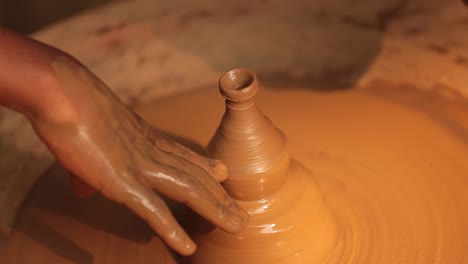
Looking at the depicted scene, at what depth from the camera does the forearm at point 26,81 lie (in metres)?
1.22

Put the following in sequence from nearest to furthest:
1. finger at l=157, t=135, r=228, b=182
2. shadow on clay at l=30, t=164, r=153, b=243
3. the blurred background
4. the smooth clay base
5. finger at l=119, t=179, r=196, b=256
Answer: finger at l=119, t=179, r=196, b=256 → finger at l=157, t=135, r=228, b=182 → the smooth clay base → shadow on clay at l=30, t=164, r=153, b=243 → the blurred background

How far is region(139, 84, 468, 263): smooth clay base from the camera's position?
1.52 meters

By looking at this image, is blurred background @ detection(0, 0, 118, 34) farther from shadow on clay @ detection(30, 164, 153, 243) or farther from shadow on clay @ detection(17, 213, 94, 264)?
shadow on clay @ detection(17, 213, 94, 264)

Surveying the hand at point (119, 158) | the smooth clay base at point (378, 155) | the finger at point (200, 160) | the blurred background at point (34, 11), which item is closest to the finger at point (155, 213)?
the hand at point (119, 158)

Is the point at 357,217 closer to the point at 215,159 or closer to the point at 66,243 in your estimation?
the point at 215,159

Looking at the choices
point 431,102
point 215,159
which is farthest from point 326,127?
point 215,159

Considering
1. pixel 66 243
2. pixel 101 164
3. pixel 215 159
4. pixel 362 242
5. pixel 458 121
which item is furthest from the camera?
pixel 458 121

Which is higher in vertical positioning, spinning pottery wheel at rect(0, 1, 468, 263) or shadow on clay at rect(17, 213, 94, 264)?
spinning pottery wheel at rect(0, 1, 468, 263)

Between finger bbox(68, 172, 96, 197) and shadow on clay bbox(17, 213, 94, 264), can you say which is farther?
shadow on clay bbox(17, 213, 94, 264)

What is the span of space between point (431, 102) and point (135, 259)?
3.21 feet

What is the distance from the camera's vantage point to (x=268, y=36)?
2.30m

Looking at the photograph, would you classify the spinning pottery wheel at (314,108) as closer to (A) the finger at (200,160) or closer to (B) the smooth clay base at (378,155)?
(B) the smooth clay base at (378,155)

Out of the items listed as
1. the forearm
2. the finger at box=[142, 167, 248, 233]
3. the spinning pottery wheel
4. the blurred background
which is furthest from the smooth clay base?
the blurred background

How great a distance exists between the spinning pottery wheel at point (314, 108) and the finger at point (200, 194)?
31 cm
